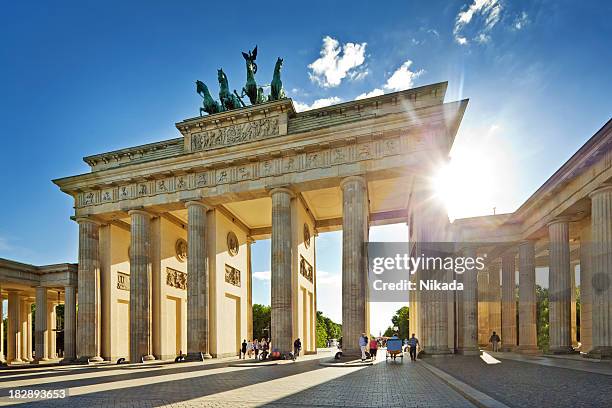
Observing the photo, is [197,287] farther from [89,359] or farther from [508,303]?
[508,303]

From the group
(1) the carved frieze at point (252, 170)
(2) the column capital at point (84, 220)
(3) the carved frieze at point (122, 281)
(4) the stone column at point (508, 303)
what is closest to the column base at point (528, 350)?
(4) the stone column at point (508, 303)

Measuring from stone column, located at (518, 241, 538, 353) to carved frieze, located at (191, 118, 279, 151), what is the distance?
58.1 feet

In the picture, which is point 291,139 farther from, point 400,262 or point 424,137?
point 400,262

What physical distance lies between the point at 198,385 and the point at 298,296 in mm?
14998

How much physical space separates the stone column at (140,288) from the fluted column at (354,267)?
514 inches

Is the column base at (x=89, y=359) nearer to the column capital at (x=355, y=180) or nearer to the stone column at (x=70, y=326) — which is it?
the stone column at (x=70, y=326)

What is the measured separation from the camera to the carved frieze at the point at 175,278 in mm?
33250

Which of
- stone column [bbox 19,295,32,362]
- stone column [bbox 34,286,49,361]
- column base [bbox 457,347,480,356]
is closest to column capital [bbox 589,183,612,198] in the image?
column base [bbox 457,347,480,356]

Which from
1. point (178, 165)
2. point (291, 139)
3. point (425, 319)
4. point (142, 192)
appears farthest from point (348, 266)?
point (142, 192)

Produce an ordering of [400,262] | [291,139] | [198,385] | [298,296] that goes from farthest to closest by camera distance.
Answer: [400,262] → [298,296] → [291,139] → [198,385]

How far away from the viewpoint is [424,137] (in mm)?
25203

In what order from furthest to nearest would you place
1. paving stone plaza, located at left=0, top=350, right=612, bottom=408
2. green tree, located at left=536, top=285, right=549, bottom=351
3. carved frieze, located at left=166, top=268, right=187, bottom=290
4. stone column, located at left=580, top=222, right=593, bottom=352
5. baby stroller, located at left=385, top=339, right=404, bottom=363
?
green tree, located at left=536, top=285, right=549, bottom=351, carved frieze, located at left=166, top=268, right=187, bottom=290, stone column, located at left=580, top=222, right=593, bottom=352, baby stroller, located at left=385, top=339, right=404, bottom=363, paving stone plaza, located at left=0, top=350, right=612, bottom=408

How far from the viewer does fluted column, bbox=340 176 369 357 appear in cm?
2433

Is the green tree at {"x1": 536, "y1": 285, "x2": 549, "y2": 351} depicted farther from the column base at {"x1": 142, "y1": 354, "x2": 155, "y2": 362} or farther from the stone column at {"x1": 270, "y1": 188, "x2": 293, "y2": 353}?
the column base at {"x1": 142, "y1": 354, "x2": 155, "y2": 362}
